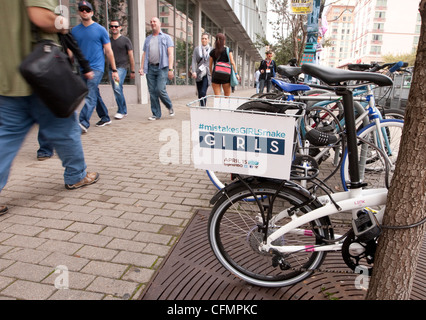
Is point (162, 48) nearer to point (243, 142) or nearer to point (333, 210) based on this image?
point (243, 142)

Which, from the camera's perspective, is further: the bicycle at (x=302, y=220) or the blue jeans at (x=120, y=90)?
the blue jeans at (x=120, y=90)

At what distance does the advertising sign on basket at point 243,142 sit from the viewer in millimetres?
1732

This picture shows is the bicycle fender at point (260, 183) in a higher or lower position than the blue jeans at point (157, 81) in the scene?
lower

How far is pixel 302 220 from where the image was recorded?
1895 millimetres

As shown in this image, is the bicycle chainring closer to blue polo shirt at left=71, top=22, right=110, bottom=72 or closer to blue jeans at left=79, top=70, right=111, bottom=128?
blue jeans at left=79, top=70, right=111, bottom=128

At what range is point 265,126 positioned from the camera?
5.70 ft

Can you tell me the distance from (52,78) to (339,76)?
7.14 feet

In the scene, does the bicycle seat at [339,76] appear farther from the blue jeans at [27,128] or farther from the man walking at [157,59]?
the man walking at [157,59]

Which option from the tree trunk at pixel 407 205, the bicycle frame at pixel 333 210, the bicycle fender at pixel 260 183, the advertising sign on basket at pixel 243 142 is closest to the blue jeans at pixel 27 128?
the advertising sign on basket at pixel 243 142

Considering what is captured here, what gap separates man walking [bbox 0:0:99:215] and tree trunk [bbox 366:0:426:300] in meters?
2.67

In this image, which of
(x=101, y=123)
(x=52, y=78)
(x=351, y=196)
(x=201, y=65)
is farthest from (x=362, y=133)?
(x=101, y=123)

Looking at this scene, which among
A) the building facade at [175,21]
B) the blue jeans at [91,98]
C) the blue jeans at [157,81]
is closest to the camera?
the blue jeans at [91,98]

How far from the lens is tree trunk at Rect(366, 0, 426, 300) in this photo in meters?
1.37
